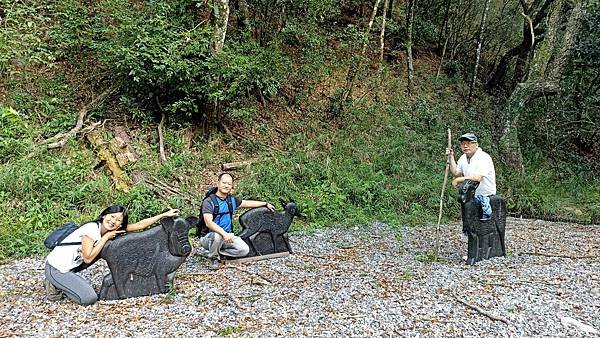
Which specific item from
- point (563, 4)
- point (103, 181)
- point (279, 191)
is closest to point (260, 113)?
point (279, 191)

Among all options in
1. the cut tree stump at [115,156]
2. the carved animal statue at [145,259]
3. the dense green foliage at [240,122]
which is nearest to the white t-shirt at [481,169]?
the dense green foliage at [240,122]

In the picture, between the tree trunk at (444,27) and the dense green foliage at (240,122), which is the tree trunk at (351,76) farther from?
the tree trunk at (444,27)

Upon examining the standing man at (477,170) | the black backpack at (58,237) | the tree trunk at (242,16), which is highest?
the tree trunk at (242,16)

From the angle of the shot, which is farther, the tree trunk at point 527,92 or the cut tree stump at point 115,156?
the tree trunk at point 527,92

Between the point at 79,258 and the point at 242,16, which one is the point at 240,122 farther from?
the point at 79,258

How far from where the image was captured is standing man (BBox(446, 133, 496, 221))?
553cm

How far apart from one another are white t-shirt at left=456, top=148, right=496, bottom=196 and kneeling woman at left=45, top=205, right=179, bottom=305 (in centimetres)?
393

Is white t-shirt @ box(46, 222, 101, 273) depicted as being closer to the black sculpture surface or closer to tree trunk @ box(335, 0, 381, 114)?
the black sculpture surface

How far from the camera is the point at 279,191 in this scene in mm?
8297

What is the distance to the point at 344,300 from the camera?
436cm

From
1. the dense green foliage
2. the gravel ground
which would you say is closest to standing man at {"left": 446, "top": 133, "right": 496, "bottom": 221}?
the gravel ground

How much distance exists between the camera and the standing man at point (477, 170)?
5.53 m

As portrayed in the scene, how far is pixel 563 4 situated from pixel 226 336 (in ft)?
35.0

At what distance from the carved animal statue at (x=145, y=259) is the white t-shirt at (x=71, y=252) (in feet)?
0.66
